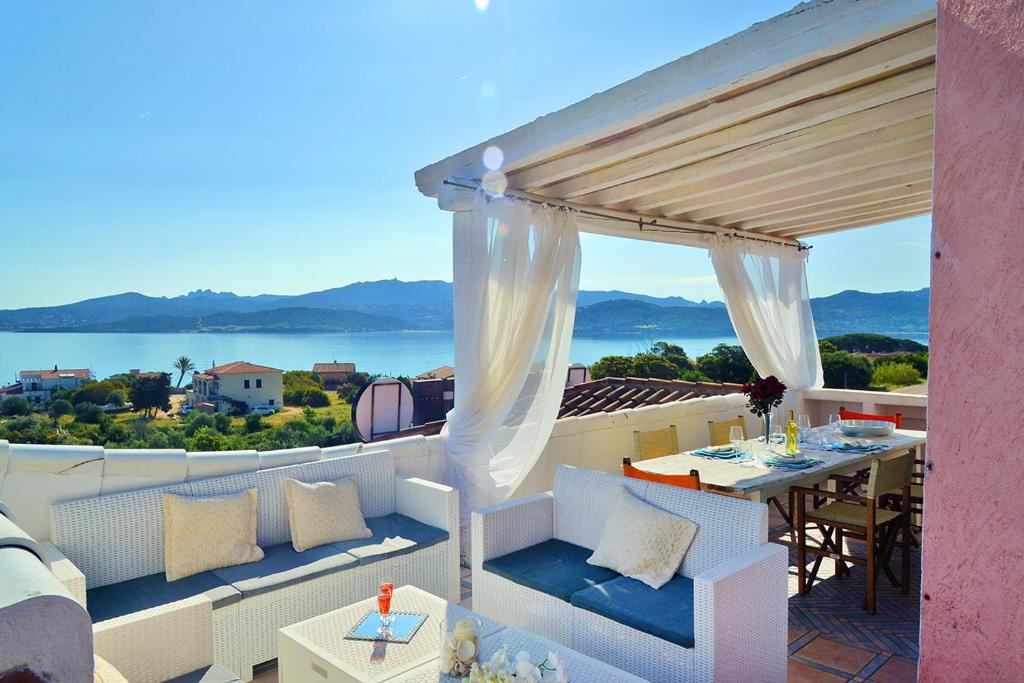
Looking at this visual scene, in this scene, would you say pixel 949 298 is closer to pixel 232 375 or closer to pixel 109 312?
pixel 232 375

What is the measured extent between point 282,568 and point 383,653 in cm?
105

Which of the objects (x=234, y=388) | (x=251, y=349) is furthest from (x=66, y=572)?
(x=251, y=349)

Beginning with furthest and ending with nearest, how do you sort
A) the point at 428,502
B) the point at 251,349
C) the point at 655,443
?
the point at 251,349 < the point at 655,443 < the point at 428,502

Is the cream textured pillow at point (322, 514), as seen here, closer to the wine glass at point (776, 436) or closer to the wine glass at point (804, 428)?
the wine glass at point (776, 436)

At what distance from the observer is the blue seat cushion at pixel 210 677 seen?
2.25m

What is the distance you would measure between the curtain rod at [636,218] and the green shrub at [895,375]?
6258mm

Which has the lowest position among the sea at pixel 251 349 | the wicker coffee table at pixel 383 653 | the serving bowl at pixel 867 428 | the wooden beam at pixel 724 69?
the wicker coffee table at pixel 383 653

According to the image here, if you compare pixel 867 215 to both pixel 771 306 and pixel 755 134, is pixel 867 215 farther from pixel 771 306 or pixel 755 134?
pixel 755 134

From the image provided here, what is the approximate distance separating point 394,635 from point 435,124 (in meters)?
6.69

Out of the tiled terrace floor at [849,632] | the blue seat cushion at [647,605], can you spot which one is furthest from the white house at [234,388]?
the blue seat cushion at [647,605]

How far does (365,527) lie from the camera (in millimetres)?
3691

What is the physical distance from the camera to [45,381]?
7488 mm

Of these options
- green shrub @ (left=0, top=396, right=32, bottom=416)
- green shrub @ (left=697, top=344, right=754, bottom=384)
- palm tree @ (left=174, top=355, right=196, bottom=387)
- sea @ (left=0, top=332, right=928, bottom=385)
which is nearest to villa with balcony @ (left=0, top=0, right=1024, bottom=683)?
sea @ (left=0, top=332, right=928, bottom=385)

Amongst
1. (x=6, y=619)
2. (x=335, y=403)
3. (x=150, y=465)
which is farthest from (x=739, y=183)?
(x=335, y=403)
